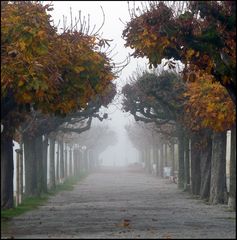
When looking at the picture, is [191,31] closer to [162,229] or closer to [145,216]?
[162,229]

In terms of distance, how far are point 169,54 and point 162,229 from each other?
4.84 metres

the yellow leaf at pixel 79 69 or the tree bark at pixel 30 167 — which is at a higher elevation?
the yellow leaf at pixel 79 69

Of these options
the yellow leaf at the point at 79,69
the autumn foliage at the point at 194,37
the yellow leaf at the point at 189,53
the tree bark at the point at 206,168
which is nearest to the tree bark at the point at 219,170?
the tree bark at the point at 206,168

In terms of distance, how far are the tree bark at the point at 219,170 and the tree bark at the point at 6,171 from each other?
951 centimetres

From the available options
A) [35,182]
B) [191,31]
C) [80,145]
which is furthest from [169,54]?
[80,145]

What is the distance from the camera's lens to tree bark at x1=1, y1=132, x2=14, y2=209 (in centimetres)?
3597

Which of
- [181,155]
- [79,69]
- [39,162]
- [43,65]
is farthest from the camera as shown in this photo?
[181,155]

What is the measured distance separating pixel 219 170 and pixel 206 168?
535cm

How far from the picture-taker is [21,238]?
21.7 meters

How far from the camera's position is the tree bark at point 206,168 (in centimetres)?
4562

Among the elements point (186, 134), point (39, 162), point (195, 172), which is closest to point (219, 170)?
point (186, 134)

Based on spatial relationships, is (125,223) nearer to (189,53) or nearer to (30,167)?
(189,53)

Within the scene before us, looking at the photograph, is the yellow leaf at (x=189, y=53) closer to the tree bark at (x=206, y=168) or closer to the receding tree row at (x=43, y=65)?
the receding tree row at (x=43, y=65)

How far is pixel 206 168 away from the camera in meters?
46.2
